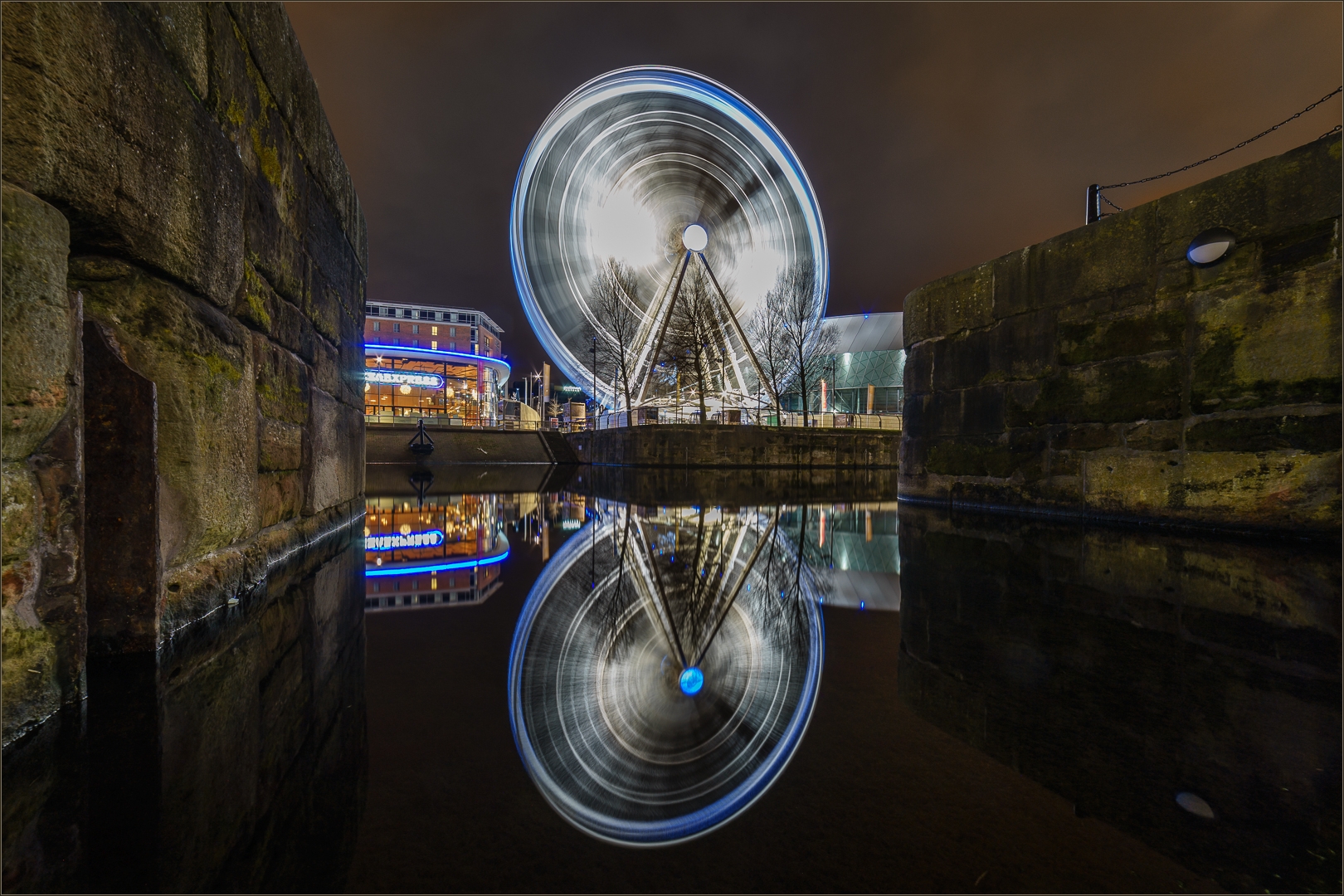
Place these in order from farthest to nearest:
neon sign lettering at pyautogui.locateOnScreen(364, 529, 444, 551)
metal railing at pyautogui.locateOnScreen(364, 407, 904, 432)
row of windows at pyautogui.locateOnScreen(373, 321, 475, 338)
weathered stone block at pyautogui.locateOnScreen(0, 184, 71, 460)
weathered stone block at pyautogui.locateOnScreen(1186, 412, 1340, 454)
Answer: row of windows at pyautogui.locateOnScreen(373, 321, 475, 338), metal railing at pyautogui.locateOnScreen(364, 407, 904, 432), neon sign lettering at pyautogui.locateOnScreen(364, 529, 444, 551), weathered stone block at pyautogui.locateOnScreen(1186, 412, 1340, 454), weathered stone block at pyautogui.locateOnScreen(0, 184, 71, 460)

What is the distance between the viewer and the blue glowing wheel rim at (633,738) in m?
0.92

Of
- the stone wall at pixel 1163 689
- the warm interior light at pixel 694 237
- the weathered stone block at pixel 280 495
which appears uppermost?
the warm interior light at pixel 694 237

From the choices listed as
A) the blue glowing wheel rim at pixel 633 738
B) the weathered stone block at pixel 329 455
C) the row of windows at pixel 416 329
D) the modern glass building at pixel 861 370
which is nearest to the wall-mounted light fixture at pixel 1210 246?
the blue glowing wheel rim at pixel 633 738

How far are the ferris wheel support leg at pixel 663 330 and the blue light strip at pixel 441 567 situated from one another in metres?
17.4

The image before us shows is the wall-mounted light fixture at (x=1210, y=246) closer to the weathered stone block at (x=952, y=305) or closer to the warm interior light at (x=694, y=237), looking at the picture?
the weathered stone block at (x=952, y=305)

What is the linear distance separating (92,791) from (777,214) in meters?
20.7

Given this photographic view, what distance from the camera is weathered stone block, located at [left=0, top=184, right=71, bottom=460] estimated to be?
1.06 m

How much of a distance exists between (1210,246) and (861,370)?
3222cm

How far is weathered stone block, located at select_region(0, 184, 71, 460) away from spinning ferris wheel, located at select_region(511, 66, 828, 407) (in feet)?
60.2

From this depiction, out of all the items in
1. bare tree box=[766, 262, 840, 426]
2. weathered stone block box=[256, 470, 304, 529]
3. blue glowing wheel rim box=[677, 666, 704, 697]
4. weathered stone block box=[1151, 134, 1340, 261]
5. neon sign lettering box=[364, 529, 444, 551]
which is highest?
bare tree box=[766, 262, 840, 426]

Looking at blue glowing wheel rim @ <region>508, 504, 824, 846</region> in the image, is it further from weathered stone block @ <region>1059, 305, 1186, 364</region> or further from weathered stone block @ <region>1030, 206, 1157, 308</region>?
weathered stone block @ <region>1030, 206, 1157, 308</region>

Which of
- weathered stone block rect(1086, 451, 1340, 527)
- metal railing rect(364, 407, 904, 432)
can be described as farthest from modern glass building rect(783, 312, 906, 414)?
weathered stone block rect(1086, 451, 1340, 527)

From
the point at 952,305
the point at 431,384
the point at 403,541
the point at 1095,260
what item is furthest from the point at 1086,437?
the point at 431,384

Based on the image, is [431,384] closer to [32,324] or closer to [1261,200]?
[1261,200]
